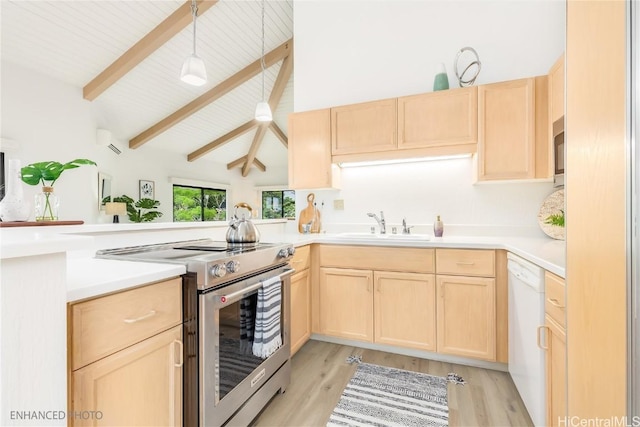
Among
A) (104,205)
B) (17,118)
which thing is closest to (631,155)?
(17,118)

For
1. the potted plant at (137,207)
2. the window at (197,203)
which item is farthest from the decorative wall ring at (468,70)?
the window at (197,203)

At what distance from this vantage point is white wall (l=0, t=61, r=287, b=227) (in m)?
3.70

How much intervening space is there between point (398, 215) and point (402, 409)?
1.61 metres

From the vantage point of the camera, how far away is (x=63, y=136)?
4.24 metres

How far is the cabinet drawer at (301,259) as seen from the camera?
216cm

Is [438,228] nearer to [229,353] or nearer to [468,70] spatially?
[468,70]

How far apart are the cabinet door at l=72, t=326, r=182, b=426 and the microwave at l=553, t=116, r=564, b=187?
93.2 inches

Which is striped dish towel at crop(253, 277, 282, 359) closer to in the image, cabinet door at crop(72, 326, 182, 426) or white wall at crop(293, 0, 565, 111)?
cabinet door at crop(72, 326, 182, 426)

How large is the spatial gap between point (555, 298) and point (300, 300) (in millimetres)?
1559

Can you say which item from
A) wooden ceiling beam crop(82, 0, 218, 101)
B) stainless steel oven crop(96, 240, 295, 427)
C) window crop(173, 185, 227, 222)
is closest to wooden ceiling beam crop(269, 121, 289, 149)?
window crop(173, 185, 227, 222)

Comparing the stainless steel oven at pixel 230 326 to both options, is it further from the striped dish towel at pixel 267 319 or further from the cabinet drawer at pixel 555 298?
the cabinet drawer at pixel 555 298

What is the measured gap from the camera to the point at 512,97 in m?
2.18

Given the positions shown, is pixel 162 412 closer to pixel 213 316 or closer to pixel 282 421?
pixel 213 316

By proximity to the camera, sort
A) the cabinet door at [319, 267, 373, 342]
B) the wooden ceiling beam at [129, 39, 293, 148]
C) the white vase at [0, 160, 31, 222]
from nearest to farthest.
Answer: the white vase at [0, 160, 31, 222] → the cabinet door at [319, 267, 373, 342] → the wooden ceiling beam at [129, 39, 293, 148]
